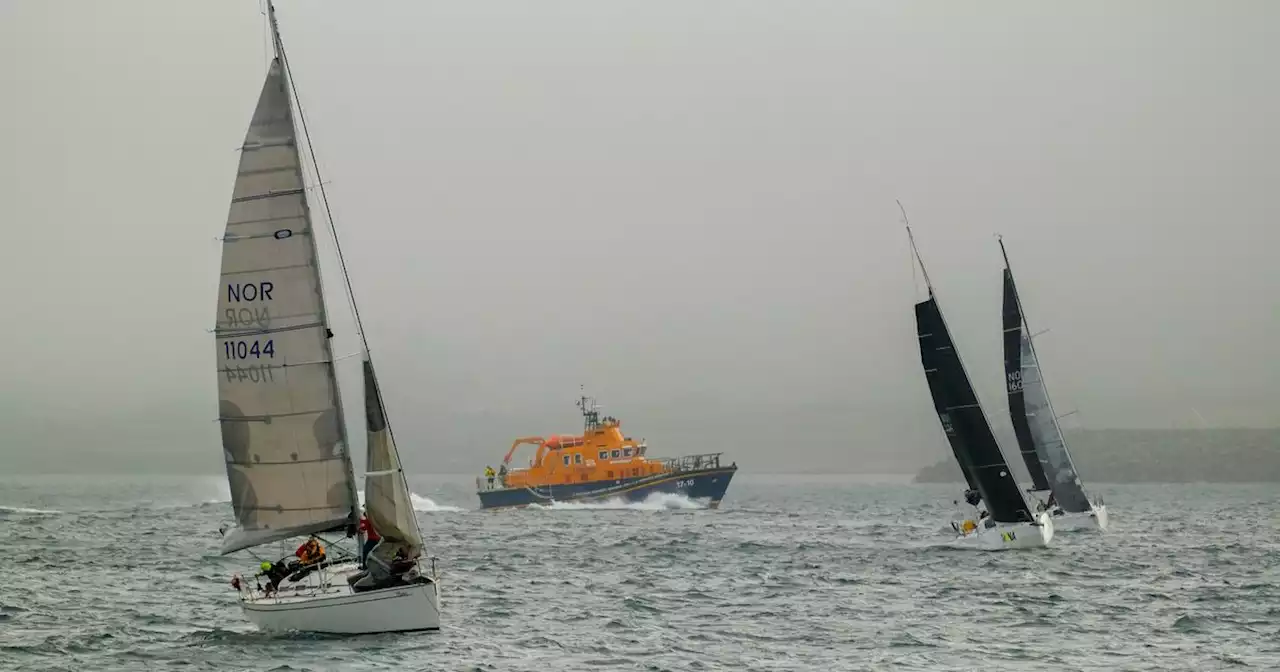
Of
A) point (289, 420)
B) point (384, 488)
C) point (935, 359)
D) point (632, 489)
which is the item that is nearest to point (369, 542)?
point (384, 488)

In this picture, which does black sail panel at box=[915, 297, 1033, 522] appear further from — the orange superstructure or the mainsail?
the orange superstructure

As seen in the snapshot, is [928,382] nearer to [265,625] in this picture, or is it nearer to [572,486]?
[265,625]

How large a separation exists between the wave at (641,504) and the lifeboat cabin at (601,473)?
0.28 metres

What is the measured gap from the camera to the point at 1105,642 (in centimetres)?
2477

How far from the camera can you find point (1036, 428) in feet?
174

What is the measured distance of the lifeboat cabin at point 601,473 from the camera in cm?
7425

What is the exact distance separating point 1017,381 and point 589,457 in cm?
2911

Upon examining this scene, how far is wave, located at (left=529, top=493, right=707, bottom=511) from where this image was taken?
243 ft

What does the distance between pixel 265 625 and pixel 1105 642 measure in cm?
1526

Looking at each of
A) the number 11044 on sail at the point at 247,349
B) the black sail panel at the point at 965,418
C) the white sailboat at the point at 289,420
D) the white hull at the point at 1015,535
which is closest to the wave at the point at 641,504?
the white hull at the point at 1015,535

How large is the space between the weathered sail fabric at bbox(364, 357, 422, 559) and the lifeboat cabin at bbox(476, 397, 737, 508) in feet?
166

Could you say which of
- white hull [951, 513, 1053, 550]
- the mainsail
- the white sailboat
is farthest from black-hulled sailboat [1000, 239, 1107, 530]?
the white sailboat

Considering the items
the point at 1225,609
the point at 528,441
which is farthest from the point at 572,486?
the point at 1225,609

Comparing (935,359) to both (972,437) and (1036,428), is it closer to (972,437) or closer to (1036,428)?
(972,437)
